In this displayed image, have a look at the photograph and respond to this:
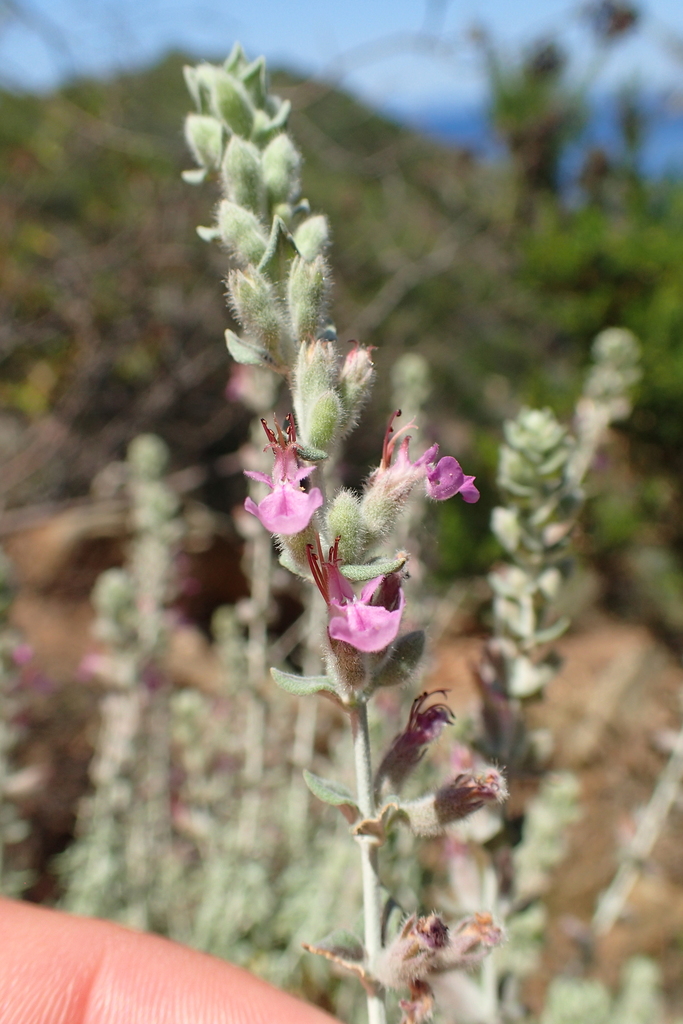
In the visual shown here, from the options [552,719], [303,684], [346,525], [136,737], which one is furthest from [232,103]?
[552,719]

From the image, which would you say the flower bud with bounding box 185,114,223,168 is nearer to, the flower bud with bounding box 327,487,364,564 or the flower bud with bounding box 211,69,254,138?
the flower bud with bounding box 211,69,254,138

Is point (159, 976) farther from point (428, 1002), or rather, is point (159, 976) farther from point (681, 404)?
point (681, 404)

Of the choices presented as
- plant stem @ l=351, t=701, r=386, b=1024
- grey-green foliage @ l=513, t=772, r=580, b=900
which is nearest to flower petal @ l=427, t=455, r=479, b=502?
plant stem @ l=351, t=701, r=386, b=1024

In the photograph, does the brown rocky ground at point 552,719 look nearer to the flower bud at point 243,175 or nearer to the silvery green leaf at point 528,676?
the silvery green leaf at point 528,676

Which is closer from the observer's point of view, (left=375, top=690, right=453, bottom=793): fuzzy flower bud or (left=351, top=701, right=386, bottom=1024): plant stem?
(left=351, top=701, right=386, bottom=1024): plant stem

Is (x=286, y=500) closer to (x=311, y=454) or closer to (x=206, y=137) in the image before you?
(x=311, y=454)

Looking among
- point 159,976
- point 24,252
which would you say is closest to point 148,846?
point 159,976
